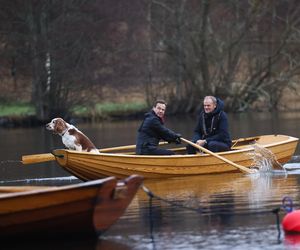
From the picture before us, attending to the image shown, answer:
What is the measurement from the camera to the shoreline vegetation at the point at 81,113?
40438 mm

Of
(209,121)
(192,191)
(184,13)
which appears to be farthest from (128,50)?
(192,191)

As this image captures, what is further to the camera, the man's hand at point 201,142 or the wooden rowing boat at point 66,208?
the man's hand at point 201,142

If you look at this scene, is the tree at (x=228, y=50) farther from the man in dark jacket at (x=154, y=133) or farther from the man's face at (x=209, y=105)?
the man in dark jacket at (x=154, y=133)

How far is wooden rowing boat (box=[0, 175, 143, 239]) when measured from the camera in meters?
9.38

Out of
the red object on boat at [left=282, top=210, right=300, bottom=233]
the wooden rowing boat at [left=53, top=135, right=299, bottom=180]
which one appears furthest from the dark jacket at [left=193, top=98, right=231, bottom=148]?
the red object on boat at [left=282, top=210, right=300, bottom=233]

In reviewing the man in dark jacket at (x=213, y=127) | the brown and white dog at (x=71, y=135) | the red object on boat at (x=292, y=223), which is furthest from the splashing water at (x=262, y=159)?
the red object on boat at (x=292, y=223)

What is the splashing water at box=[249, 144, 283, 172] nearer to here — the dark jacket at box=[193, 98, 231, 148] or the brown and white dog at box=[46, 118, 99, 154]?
the dark jacket at box=[193, 98, 231, 148]

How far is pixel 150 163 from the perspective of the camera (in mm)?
15711

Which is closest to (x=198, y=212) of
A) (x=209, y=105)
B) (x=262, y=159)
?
(x=209, y=105)

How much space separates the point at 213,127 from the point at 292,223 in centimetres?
676

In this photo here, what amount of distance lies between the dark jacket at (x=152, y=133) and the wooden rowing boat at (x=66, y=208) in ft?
19.8

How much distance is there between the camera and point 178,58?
1720 inches

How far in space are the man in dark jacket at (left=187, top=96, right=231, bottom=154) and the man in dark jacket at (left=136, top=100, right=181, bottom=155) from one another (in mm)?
720

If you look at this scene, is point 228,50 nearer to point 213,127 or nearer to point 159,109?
point 213,127
